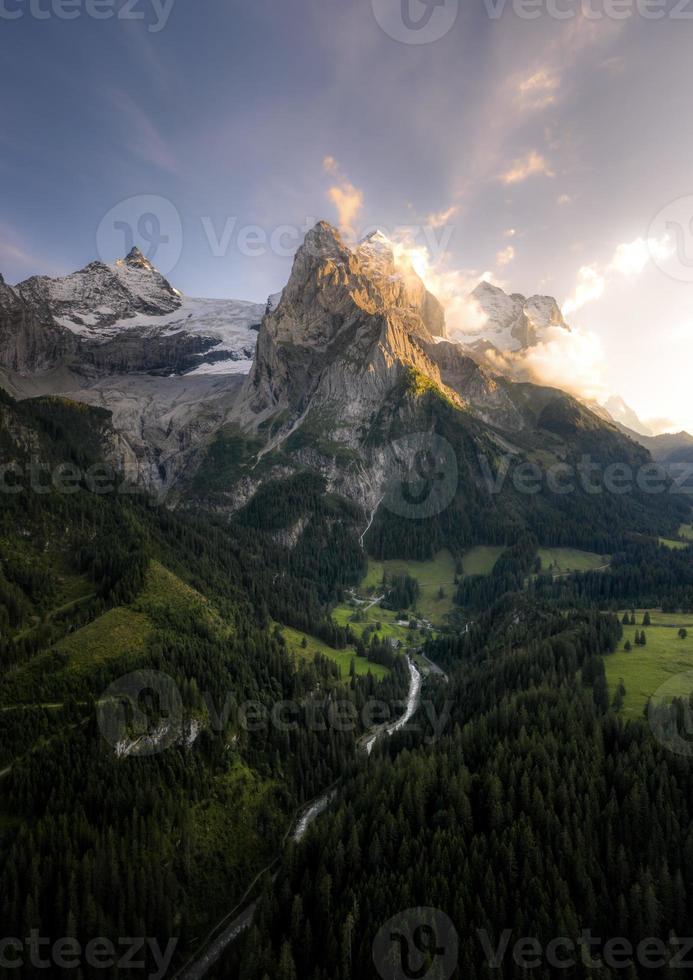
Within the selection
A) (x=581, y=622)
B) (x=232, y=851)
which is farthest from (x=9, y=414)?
(x=581, y=622)

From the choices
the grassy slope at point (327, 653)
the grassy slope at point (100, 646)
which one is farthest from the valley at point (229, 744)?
the grassy slope at point (327, 653)

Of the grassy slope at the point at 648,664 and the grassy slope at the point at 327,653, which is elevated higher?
the grassy slope at the point at 648,664

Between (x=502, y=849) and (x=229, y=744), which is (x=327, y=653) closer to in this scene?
(x=229, y=744)

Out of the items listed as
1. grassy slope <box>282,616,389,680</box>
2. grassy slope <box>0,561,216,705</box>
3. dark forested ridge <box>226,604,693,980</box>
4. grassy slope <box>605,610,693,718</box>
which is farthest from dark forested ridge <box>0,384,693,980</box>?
grassy slope <box>282,616,389,680</box>

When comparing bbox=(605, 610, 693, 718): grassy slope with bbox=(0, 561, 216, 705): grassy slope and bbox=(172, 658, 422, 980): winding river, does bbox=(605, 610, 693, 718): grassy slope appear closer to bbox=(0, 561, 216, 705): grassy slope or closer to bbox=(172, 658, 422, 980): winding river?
bbox=(172, 658, 422, 980): winding river

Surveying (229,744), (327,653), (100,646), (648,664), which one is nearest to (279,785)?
(229,744)

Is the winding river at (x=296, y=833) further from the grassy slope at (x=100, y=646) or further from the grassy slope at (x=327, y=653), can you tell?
the grassy slope at (x=100, y=646)
